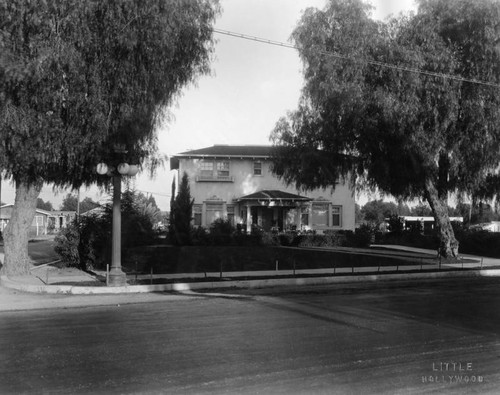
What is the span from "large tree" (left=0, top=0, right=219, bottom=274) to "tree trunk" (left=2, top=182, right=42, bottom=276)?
3 cm

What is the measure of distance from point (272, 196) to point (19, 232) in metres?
20.8

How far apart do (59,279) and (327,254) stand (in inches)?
512

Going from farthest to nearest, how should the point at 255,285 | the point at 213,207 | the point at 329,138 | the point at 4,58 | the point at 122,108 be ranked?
1. the point at 213,207
2. the point at 329,138
3. the point at 255,285
4. the point at 122,108
5. the point at 4,58

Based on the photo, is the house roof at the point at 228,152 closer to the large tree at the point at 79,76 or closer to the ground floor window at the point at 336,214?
the ground floor window at the point at 336,214

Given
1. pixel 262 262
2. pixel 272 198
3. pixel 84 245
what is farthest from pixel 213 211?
pixel 84 245

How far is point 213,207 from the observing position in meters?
37.0

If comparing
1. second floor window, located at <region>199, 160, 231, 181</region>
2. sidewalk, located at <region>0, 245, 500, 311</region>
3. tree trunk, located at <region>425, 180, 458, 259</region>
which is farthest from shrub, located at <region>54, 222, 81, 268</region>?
second floor window, located at <region>199, 160, 231, 181</region>

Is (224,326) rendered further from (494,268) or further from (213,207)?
(213,207)

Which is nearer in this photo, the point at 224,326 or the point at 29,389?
the point at 29,389

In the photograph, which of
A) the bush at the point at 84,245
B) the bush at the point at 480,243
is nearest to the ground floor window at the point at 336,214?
the bush at the point at 480,243

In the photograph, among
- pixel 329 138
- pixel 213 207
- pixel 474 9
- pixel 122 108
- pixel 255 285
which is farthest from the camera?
pixel 213 207

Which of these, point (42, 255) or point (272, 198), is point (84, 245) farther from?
point (272, 198)

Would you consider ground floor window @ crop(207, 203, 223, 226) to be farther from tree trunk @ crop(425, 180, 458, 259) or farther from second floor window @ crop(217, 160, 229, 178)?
tree trunk @ crop(425, 180, 458, 259)

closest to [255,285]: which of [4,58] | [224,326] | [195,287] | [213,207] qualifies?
[195,287]
